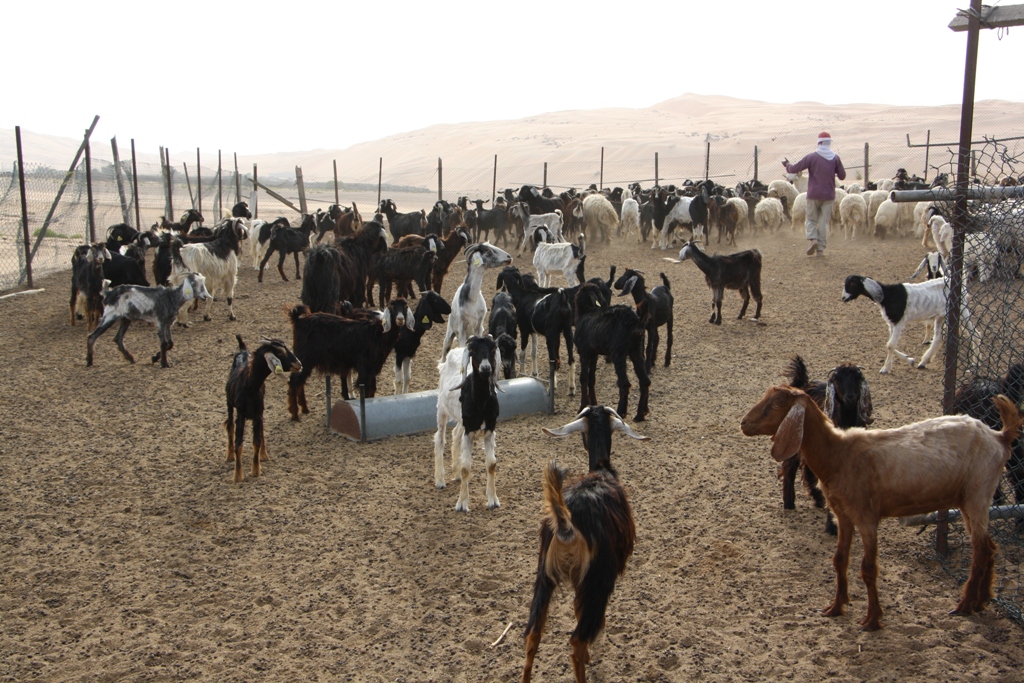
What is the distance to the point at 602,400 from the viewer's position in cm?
911

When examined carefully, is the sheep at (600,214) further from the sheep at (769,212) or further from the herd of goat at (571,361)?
the sheep at (769,212)

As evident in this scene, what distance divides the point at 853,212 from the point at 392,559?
17.6 meters

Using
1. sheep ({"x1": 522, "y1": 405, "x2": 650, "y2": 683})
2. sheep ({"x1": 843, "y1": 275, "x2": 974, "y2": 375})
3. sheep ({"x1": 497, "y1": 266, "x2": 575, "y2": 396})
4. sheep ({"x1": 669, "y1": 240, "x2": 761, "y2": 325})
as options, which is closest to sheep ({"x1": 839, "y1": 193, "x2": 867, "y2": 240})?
sheep ({"x1": 669, "y1": 240, "x2": 761, "y2": 325})

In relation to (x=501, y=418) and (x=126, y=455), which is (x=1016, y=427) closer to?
(x=501, y=418)

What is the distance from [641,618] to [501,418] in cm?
376

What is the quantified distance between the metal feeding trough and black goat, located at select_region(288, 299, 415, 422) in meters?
0.42

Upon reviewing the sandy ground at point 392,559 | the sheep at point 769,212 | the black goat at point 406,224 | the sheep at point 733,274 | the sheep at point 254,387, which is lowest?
the sandy ground at point 392,559

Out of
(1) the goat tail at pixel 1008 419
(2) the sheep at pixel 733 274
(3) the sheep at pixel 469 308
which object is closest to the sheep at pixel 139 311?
(3) the sheep at pixel 469 308

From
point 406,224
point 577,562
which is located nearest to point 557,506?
point 577,562

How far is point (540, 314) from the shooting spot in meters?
9.30

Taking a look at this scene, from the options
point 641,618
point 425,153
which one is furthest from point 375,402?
point 425,153

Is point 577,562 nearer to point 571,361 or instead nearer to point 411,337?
point 411,337

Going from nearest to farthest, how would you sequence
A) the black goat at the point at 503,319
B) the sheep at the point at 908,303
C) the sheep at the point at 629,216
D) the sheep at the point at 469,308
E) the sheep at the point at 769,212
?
the black goat at the point at 503,319, the sheep at the point at 469,308, the sheep at the point at 908,303, the sheep at the point at 769,212, the sheep at the point at 629,216

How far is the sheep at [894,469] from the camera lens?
446 cm
